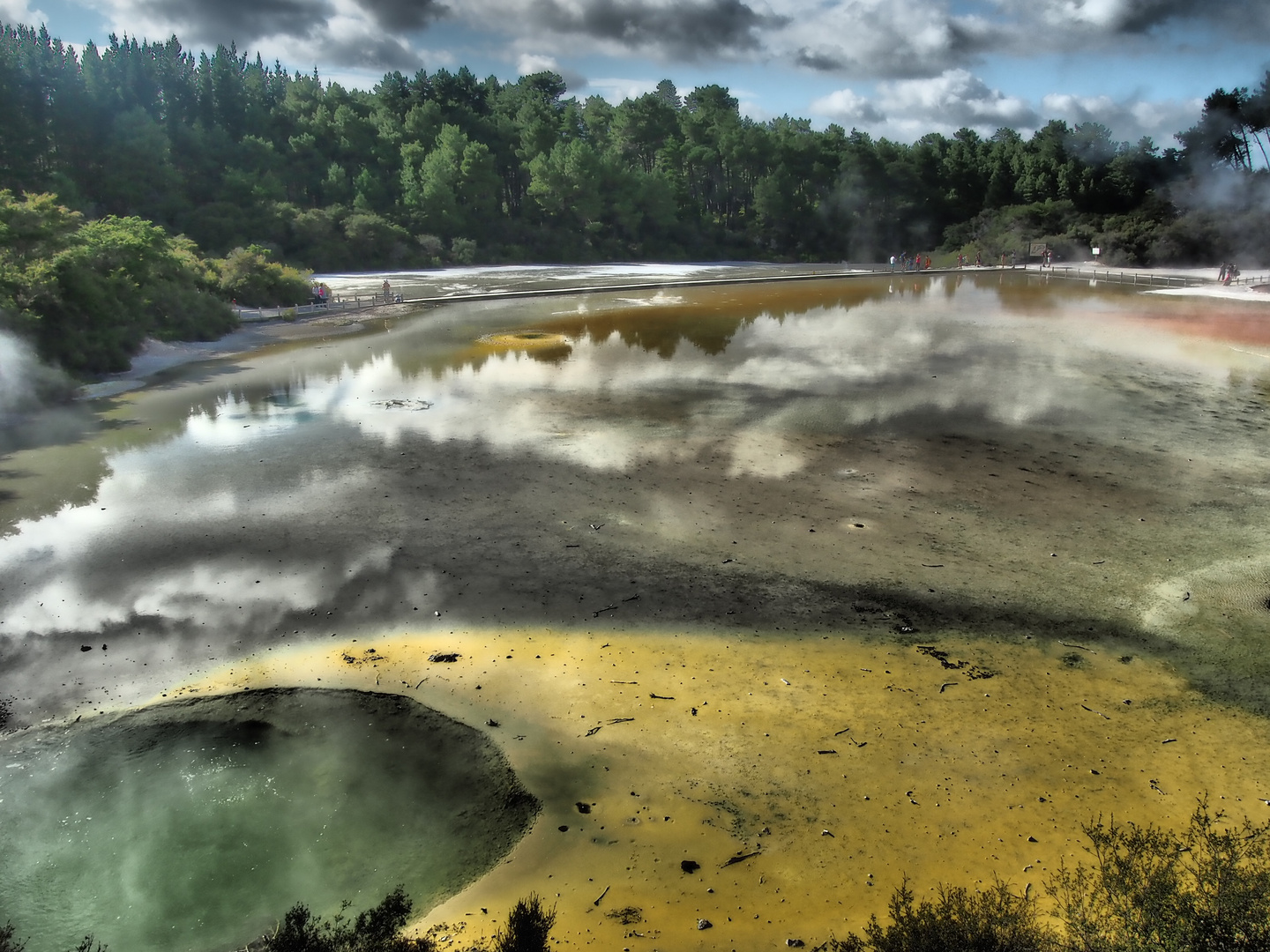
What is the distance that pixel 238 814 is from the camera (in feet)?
21.6

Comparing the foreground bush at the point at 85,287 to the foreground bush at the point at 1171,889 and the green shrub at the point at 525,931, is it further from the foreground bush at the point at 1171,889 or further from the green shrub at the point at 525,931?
the foreground bush at the point at 1171,889

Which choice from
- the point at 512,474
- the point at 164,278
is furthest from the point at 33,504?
the point at 164,278

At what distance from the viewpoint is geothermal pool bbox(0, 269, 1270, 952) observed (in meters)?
6.22

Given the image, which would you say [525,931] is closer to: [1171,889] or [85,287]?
[1171,889]

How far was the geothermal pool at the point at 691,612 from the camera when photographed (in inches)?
245

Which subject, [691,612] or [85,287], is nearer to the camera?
[691,612]

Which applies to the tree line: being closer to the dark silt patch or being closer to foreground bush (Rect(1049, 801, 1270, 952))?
the dark silt patch

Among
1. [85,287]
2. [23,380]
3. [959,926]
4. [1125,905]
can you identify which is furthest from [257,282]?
[1125,905]

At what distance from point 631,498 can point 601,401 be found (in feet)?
21.3

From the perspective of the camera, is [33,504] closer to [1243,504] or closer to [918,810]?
[918,810]

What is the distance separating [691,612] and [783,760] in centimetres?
280

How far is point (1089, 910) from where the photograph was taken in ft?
17.4

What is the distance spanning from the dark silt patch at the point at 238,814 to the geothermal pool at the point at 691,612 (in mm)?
56

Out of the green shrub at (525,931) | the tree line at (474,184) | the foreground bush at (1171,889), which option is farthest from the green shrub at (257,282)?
the foreground bush at (1171,889)
